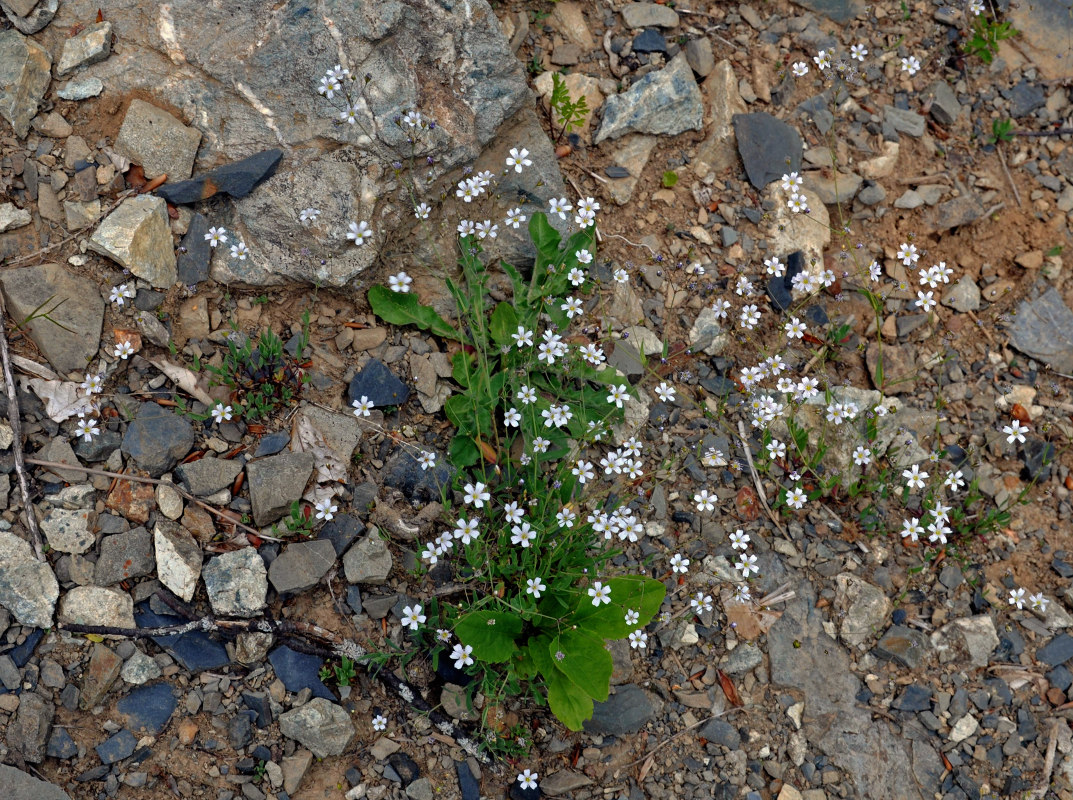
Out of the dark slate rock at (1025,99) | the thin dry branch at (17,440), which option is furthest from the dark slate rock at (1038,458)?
the thin dry branch at (17,440)

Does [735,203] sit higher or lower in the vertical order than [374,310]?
higher

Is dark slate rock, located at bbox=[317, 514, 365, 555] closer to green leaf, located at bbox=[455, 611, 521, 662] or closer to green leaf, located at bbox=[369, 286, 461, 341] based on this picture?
green leaf, located at bbox=[455, 611, 521, 662]

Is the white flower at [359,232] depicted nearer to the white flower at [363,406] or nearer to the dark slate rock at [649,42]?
the white flower at [363,406]

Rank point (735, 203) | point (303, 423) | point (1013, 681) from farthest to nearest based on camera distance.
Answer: point (735, 203), point (1013, 681), point (303, 423)

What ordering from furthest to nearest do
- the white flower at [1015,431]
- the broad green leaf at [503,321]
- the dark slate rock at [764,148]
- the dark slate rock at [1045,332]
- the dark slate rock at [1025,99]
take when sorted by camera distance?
the dark slate rock at [1025,99], the dark slate rock at [1045,332], the dark slate rock at [764,148], the white flower at [1015,431], the broad green leaf at [503,321]

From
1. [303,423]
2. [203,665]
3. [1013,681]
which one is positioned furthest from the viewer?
[1013,681]

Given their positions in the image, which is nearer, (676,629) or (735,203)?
(676,629)

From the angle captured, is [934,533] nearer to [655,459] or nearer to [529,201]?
[655,459]

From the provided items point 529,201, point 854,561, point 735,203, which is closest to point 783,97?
point 735,203
